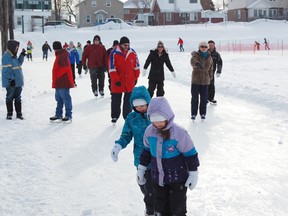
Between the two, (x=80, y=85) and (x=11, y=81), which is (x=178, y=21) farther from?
(x=11, y=81)

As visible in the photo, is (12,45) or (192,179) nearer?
(192,179)

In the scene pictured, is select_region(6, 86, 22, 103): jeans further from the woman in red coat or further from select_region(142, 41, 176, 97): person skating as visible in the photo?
select_region(142, 41, 176, 97): person skating

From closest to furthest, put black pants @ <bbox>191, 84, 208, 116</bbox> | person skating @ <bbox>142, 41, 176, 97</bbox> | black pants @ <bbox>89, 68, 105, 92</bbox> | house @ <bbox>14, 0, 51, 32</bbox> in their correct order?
black pants @ <bbox>191, 84, 208, 116</bbox> → person skating @ <bbox>142, 41, 176, 97</bbox> → black pants @ <bbox>89, 68, 105, 92</bbox> → house @ <bbox>14, 0, 51, 32</bbox>

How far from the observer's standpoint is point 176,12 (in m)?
70.7

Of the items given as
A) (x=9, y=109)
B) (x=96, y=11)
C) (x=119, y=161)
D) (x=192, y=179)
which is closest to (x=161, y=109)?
(x=192, y=179)

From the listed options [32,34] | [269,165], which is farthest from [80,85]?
[32,34]

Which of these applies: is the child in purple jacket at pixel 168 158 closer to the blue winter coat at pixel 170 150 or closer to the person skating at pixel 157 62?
the blue winter coat at pixel 170 150

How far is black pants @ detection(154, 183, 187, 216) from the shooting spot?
11.3ft

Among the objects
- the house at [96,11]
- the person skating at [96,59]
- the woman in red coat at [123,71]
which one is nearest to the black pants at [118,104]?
the woman in red coat at [123,71]

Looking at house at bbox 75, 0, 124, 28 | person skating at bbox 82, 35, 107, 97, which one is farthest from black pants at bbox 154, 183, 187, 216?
house at bbox 75, 0, 124, 28

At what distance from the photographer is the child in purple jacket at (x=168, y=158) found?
3316 millimetres

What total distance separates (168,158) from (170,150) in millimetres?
69

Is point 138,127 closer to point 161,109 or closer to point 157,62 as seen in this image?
point 161,109

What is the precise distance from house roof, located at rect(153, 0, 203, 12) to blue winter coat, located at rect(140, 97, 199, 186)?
6892 cm
